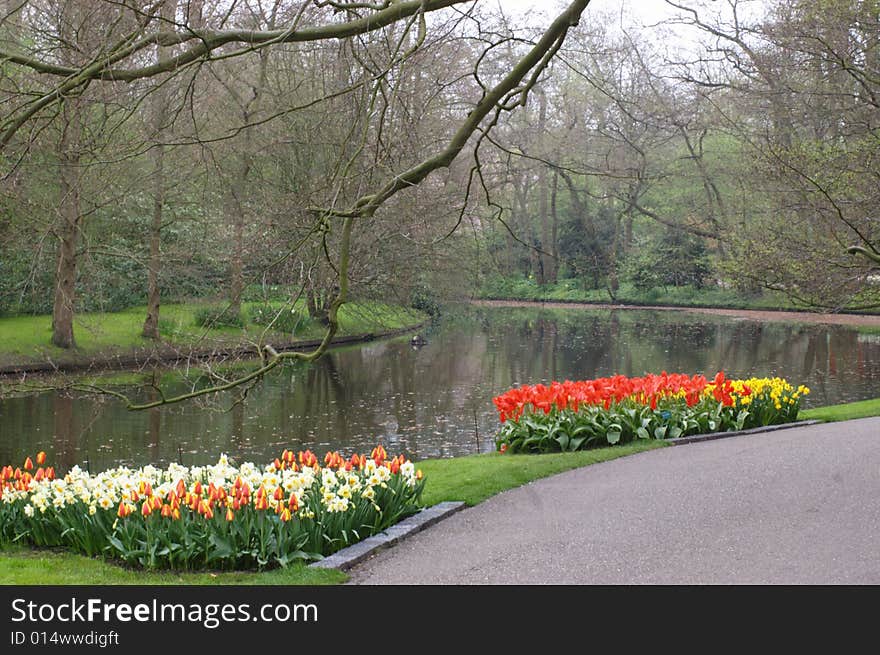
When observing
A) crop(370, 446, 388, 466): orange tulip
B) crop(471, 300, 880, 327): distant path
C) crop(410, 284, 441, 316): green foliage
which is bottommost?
crop(471, 300, 880, 327): distant path

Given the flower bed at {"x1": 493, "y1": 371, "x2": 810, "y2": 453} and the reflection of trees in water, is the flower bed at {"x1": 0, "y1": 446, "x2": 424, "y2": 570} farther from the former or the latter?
the reflection of trees in water

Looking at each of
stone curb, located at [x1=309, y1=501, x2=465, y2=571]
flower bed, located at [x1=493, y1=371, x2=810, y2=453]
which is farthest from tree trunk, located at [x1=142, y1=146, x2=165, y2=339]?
stone curb, located at [x1=309, y1=501, x2=465, y2=571]

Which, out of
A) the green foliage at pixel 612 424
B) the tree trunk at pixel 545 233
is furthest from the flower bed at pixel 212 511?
the tree trunk at pixel 545 233

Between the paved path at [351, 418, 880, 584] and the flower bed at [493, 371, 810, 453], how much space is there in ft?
5.07

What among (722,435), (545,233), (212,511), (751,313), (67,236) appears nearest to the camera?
(212,511)

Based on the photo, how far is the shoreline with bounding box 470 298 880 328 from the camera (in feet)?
124

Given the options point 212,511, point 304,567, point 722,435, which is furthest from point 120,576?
point 722,435

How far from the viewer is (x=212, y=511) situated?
255 inches

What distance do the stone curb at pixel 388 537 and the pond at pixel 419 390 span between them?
3.83 feet

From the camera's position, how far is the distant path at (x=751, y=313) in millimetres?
37719

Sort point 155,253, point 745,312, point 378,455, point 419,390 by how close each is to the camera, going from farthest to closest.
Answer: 1. point 745,312
2. point 155,253
3. point 419,390
4. point 378,455

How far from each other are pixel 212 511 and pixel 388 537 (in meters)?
1.19

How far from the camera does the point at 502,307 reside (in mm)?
53156

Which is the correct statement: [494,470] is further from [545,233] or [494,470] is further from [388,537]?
[545,233]
